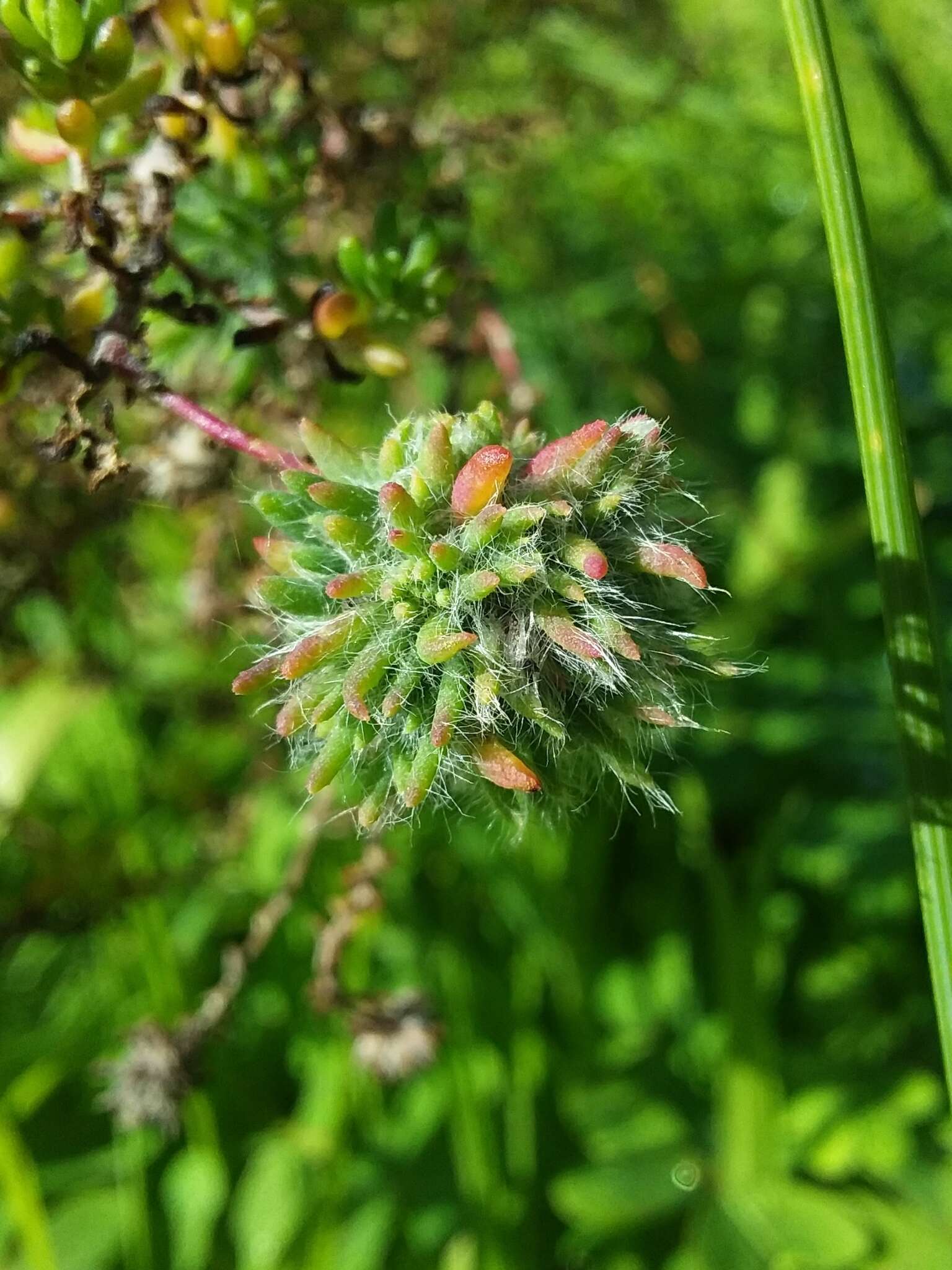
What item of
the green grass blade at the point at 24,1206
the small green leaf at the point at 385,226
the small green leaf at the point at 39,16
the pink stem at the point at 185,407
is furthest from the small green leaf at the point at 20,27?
the green grass blade at the point at 24,1206

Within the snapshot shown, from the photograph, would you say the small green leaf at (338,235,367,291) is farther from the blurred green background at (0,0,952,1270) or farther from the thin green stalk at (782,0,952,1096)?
the thin green stalk at (782,0,952,1096)

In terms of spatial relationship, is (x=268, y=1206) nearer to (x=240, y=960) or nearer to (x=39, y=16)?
(x=240, y=960)

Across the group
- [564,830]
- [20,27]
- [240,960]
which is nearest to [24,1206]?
[240,960]

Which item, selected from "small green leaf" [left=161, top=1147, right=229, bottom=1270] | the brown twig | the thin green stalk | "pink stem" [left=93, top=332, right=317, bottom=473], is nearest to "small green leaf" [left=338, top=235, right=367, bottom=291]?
"pink stem" [left=93, top=332, right=317, bottom=473]

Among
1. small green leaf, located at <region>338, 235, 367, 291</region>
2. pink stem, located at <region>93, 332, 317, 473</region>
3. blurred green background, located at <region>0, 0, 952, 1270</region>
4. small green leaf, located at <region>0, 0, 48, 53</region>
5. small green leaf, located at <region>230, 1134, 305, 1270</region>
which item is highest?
small green leaf, located at <region>0, 0, 48, 53</region>

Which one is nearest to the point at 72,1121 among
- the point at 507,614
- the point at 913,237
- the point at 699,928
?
the point at 699,928

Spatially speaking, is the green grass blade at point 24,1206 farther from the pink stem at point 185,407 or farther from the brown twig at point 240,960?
the pink stem at point 185,407
